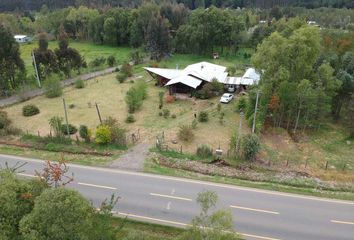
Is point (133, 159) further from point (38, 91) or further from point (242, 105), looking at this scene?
point (38, 91)

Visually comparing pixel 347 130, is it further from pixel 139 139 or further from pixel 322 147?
pixel 139 139

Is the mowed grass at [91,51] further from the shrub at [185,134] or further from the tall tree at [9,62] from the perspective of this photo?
the shrub at [185,134]

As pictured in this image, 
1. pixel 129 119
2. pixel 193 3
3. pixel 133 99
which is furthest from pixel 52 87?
pixel 193 3

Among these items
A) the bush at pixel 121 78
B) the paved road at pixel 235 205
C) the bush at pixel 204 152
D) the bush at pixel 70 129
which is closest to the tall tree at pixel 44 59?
the bush at pixel 121 78

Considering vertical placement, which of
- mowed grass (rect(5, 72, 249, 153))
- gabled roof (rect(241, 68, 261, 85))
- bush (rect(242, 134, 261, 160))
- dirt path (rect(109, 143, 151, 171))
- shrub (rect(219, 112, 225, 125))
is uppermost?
bush (rect(242, 134, 261, 160))

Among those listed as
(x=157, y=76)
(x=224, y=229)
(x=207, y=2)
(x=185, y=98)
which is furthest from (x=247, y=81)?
(x=207, y=2)

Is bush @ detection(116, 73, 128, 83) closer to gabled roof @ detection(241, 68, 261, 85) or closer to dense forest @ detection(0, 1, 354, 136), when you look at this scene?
dense forest @ detection(0, 1, 354, 136)

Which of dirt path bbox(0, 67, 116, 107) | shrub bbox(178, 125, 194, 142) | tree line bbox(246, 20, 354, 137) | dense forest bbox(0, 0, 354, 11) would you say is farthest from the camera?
dense forest bbox(0, 0, 354, 11)

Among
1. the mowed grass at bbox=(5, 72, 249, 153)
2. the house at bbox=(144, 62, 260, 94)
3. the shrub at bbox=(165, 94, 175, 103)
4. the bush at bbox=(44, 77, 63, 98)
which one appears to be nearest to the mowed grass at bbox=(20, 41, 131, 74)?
the bush at bbox=(44, 77, 63, 98)
